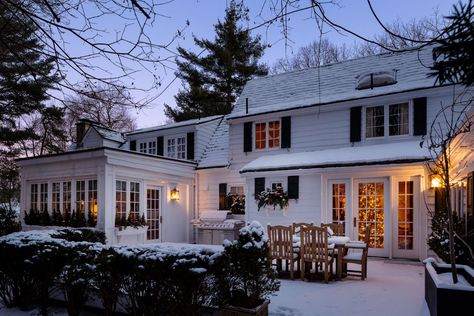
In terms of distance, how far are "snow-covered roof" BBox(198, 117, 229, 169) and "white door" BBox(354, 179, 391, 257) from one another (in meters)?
5.79

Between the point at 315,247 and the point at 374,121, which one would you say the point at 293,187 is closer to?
the point at 374,121

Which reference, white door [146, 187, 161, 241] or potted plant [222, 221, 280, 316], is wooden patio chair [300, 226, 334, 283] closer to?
potted plant [222, 221, 280, 316]

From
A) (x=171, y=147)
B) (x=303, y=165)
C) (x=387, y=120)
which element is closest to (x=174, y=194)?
(x=171, y=147)

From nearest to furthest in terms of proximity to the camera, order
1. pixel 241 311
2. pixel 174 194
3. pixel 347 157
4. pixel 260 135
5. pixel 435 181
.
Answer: pixel 241 311
pixel 435 181
pixel 347 157
pixel 260 135
pixel 174 194

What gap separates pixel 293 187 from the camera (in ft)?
41.2

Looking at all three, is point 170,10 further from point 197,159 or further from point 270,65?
point 270,65

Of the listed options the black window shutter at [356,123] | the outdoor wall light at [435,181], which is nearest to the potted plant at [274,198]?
the black window shutter at [356,123]

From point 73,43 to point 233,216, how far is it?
37.9ft

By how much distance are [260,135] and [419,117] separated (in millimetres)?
5790

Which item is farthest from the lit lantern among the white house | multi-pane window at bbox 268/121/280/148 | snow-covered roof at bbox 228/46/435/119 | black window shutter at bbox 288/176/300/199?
black window shutter at bbox 288/176/300/199

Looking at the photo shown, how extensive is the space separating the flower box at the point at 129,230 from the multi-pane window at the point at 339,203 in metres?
6.51

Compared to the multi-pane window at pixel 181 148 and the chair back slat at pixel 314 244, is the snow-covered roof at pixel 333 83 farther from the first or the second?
the chair back slat at pixel 314 244

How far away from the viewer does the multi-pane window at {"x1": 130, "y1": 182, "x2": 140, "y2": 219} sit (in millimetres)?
13172

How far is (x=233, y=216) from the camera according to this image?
1480cm
